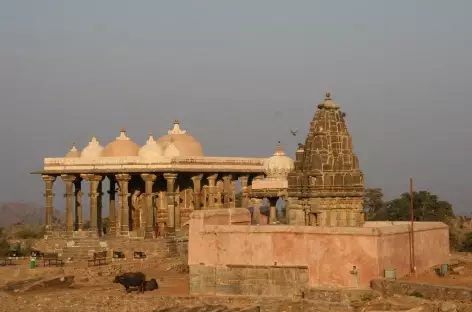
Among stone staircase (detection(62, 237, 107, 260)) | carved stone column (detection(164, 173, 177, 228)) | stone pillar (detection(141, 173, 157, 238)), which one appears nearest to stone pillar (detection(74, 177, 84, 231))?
stone staircase (detection(62, 237, 107, 260))

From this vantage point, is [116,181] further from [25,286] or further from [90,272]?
[25,286]

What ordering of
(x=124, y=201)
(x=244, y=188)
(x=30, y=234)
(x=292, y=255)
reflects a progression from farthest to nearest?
1. (x=30, y=234)
2. (x=244, y=188)
3. (x=124, y=201)
4. (x=292, y=255)

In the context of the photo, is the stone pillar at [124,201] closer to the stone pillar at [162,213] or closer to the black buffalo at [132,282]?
the stone pillar at [162,213]

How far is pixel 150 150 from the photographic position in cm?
4175

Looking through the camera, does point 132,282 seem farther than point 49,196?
No

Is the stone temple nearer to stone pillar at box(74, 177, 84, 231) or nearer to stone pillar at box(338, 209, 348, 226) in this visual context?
stone pillar at box(338, 209, 348, 226)

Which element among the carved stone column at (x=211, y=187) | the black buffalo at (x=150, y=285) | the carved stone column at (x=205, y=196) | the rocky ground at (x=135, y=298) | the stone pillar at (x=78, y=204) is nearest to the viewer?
the rocky ground at (x=135, y=298)

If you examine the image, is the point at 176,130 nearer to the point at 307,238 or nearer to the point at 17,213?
the point at 307,238

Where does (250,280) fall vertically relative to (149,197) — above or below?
below

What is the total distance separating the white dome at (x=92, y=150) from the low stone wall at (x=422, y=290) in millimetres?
22891

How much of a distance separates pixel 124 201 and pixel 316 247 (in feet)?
60.9

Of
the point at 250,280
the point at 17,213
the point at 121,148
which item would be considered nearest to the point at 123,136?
the point at 121,148

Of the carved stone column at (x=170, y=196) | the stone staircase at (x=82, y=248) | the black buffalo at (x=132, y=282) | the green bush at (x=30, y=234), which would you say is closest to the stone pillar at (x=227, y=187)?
the carved stone column at (x=170, y=196)

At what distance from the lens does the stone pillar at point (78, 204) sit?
147 feet
